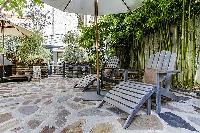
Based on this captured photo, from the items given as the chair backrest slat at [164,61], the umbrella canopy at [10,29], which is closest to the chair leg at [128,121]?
the chair backrest slat at [164,61]

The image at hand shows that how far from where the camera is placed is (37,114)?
4.27 meters

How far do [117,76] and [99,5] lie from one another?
396cm

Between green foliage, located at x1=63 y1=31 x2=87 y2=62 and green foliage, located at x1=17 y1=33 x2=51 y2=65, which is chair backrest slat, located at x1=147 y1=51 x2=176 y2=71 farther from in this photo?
green foliage, located at x1=17 y1=33 x2=51 y2=65

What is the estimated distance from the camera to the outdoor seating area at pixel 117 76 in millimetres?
3707

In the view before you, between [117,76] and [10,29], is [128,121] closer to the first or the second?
[117,76]

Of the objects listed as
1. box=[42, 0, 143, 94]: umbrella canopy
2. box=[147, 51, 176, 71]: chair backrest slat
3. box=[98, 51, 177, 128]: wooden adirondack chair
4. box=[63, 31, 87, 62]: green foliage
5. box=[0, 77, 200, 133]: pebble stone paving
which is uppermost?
box=[42, 0, 143, 94]: umbrella canopy

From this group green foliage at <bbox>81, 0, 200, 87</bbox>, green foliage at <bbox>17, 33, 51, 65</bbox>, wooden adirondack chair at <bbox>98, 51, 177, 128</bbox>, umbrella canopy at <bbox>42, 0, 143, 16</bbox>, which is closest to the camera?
wooden adirondack chair at <bbox>98, 51, 177, 128</bbox>

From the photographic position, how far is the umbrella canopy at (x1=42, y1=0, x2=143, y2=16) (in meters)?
5.30

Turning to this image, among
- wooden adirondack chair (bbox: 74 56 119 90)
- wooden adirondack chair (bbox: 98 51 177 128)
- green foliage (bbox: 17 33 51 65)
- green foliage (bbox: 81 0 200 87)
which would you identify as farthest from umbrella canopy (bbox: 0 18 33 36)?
wooden adirondack chair (bbox: 98 51 177 128)

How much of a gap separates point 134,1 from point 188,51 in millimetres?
2496

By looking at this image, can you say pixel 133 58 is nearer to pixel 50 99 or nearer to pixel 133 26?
pixel 133 26

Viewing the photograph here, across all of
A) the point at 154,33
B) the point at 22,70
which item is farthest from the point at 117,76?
the point at 22,70

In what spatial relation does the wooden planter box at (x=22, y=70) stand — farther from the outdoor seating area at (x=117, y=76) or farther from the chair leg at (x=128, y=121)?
the chair leg at (x=128, y=121)

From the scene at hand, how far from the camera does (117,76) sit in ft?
29.6
